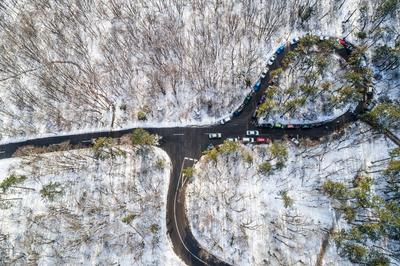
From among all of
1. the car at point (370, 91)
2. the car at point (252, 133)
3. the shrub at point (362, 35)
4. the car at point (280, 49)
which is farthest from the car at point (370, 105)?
the car at point (252, 133)

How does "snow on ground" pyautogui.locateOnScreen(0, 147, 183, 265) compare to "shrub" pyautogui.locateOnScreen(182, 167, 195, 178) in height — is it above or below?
below

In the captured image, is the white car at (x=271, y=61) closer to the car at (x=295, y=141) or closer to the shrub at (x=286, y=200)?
the car at (x=295, y=141)

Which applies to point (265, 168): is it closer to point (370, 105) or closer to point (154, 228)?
point (154, 228)

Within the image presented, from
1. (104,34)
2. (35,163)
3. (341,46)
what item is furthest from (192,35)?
(35,163)

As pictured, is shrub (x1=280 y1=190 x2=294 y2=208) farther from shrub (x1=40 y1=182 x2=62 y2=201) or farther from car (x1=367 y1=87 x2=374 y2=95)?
shrub (x1=40 y1=182 x2=62 y2=201)

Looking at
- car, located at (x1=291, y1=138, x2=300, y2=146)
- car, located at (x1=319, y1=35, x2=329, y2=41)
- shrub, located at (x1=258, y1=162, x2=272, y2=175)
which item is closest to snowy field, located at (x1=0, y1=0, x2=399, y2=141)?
car, located at (x1=319, y1=35, x2=329, y2=41)

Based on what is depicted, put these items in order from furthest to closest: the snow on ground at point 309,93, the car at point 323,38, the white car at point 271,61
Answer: the car at point 323,38
the white car at point 271,61
the snow on ground at point 309,93

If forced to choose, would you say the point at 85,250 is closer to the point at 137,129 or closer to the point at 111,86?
the point at 137,129
